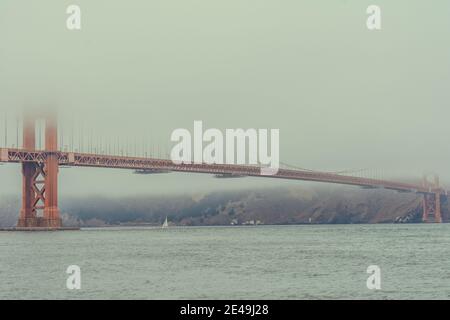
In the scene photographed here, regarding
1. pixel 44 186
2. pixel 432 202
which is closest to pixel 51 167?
pixel 44 186

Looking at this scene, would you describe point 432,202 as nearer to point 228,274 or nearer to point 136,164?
point 136,164

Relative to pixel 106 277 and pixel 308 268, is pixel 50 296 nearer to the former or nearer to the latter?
pixel 106 277

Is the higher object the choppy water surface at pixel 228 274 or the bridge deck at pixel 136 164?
the bridge deck at pixel 136 164

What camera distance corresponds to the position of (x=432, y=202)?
12625 centimetres

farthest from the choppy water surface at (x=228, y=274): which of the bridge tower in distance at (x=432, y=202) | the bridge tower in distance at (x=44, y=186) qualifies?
the bridge tower in distance at (x=432, y=202)

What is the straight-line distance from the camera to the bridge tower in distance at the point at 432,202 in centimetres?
11956

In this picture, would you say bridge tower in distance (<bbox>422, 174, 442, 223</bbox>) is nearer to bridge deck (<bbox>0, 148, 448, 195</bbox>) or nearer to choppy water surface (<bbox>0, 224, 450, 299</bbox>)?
bridge deck (<bbox>0, 148, 448, 195</bbox>)

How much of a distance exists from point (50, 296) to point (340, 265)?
44.7 feet

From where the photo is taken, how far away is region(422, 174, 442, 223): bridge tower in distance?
120 metres

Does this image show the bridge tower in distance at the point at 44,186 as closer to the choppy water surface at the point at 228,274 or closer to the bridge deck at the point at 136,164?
the bridge deck at the point at 136,164

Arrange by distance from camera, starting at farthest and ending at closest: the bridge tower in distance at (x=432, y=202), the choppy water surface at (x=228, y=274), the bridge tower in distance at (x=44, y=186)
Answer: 1. the bridge tower in distance at (x=432, y=202)
2. the bridge tower in distance at (x=44, y=186)
3. the choppy water surface at (x=228, y=274)

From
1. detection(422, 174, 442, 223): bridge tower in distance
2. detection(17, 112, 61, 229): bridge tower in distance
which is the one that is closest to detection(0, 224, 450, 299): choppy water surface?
detection(17, 112, 61, 229): bridge tower in distance
